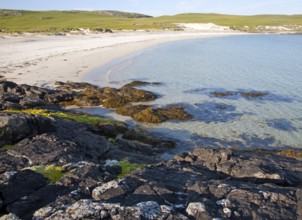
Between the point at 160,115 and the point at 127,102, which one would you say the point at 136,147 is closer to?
the point at 160,115

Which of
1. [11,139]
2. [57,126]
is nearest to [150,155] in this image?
[57,126]

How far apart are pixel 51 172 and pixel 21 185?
3.34ft

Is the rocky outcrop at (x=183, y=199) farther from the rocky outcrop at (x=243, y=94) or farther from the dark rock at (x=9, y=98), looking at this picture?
the rocky outcrop at (x=243, y=94)

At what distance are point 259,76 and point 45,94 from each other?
23.3 m

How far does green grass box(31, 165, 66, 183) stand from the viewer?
806cm

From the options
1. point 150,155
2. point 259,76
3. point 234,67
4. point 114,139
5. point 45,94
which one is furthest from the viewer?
point 234,67

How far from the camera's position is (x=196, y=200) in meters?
6.62

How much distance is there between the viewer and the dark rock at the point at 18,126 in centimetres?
1045

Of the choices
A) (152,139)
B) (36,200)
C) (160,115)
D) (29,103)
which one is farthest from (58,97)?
(36,200)

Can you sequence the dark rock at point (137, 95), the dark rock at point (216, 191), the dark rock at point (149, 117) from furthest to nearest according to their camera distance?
the dark rock at point (137, 95) → the dark rock at point (149, 117) → the dark rock at point (216, 191)

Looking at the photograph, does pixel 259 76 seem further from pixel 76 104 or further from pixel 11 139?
pixel 11 139

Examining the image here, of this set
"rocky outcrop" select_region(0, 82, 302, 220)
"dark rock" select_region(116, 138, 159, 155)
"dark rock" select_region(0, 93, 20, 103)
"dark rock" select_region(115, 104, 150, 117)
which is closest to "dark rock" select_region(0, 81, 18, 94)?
"dark rock" select_region(0, 93, 20, 103)

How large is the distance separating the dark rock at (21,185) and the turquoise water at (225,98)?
9.63 m

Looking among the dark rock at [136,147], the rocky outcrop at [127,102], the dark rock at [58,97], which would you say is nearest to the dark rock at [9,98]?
the dark rock at [58,97]
